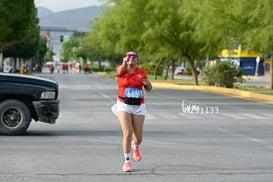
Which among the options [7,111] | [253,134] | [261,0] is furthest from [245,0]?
[7,111]

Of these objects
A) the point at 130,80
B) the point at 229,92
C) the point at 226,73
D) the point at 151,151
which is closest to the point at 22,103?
the point at 151,151

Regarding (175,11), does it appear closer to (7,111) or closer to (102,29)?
(102,29)

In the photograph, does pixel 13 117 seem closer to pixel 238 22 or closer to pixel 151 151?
pixel 151 151

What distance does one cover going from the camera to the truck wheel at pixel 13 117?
15.0 metres

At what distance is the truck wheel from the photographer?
15.0m

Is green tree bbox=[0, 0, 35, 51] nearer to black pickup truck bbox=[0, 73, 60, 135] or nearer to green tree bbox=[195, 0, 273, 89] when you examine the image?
green tree bbox=[195, 0, 273, 89]

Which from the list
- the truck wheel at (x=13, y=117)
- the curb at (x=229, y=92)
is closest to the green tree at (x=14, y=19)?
the curb at (x=229, y=92)

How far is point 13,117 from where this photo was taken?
49.4ft

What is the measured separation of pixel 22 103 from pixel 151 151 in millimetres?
3697

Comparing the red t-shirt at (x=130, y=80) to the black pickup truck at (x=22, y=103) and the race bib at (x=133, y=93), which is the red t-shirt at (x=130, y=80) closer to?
the race bib at (x=133, y=93)

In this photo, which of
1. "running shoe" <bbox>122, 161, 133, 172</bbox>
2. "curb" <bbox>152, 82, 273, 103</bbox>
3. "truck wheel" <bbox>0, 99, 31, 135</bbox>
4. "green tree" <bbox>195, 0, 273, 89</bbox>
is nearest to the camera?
"running shoe" <bbox>122, 161, 133, 172</bbox>

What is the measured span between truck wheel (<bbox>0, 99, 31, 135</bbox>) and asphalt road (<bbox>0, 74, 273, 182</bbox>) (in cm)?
29

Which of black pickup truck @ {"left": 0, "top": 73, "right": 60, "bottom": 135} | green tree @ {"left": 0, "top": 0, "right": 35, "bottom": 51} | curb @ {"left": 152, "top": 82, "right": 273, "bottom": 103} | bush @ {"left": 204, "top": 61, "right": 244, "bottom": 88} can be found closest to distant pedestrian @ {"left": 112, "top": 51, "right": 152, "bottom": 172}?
black pickup truck @ {"left": 0, "top": 73, "right": 60, "bottom": 135}

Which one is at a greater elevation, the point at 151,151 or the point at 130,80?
the point at 130,80
